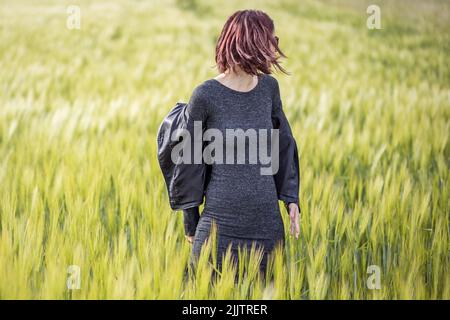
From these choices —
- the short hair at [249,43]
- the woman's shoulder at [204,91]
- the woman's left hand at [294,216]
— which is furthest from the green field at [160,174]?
the short hair at [249,43]

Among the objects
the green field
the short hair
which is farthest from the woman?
the green field

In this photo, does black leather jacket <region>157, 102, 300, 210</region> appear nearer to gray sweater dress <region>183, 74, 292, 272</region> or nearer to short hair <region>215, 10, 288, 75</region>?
gray sweater dress <region>183, 74, 292, 272</region>

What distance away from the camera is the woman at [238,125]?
5.50ft

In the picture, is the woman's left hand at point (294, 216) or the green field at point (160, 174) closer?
the green field at point (160, 174)

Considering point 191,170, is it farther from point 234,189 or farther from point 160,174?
point 160,174

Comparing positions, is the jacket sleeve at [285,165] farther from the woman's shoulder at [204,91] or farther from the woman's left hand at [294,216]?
the woman's shoulder at [204,91]

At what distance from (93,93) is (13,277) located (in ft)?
11.3

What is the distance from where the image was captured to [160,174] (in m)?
2.69

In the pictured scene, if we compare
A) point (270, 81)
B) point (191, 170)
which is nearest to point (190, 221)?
point (191, 170)

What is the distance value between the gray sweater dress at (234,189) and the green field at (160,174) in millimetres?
113

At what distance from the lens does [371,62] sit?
7.01 m

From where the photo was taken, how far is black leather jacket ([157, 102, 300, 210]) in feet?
5.74
